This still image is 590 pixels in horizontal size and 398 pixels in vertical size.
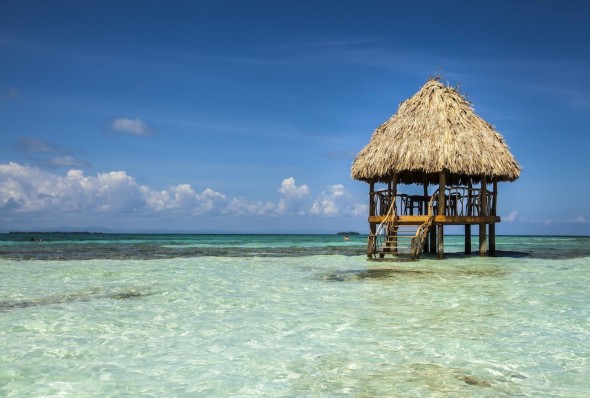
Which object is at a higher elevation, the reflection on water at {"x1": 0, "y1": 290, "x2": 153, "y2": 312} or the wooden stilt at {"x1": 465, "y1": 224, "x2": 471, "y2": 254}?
the wooden stilt at {"x1": 465, "y1": 224, "x2": 471, "y2": 254}

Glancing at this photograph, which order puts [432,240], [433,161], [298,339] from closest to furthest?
[298,339]
[433,161]
[432,240]

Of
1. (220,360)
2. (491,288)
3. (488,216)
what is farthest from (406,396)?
(488,216)

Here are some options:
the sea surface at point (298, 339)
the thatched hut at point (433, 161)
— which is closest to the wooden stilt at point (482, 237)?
the thatched hut at point (433, 161)

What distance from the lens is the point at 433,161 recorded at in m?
18.4

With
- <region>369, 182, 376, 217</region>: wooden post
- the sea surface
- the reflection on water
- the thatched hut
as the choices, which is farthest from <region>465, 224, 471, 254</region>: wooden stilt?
the reflection on water

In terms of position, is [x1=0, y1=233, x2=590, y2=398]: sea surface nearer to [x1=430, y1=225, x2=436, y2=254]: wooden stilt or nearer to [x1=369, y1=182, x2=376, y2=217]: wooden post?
[x1=369, y1=182, x2=376, y2=217]: wooden post

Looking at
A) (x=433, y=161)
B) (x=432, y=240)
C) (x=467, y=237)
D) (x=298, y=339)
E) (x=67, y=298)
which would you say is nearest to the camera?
(x=298, y=339)

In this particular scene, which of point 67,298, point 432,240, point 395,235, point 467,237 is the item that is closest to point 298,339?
point 67,298

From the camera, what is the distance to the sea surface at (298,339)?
5086 millimetres

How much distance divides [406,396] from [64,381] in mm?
3244

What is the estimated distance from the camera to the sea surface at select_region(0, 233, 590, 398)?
200 inches

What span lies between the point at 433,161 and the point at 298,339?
504 inches

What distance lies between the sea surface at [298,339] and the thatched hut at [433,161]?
21.4ft

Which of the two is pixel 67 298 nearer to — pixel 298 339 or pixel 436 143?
pixel 298 339
